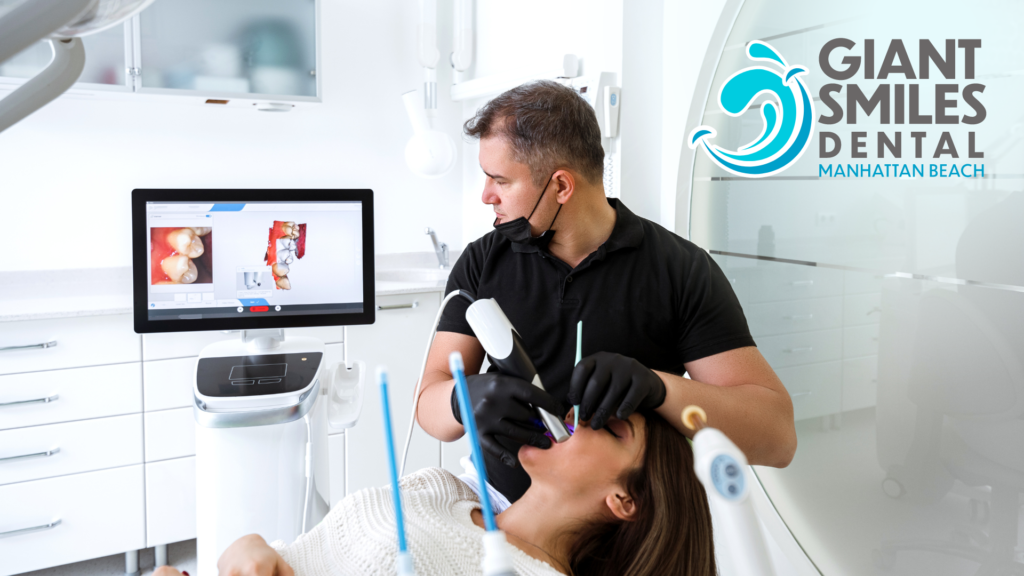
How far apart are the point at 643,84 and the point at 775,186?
63cm

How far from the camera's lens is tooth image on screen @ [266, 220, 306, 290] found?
70.2 inches

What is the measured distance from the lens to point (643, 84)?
89.7 inches

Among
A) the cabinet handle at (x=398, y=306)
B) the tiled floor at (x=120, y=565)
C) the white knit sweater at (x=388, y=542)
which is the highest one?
the cabinet handle at (x=398, y=306)

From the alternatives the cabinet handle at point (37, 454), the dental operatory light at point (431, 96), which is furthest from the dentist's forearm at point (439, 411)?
the dental operatory light at point (431, 96)

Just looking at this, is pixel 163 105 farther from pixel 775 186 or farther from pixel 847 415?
pixel 847 415

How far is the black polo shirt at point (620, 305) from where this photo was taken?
55.5 inches

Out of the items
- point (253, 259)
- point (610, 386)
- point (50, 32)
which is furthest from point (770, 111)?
point (50, 32)

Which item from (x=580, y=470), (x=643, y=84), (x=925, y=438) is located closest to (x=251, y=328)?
(x=580, y=470)

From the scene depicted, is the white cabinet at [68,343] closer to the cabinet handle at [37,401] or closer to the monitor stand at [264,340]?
the cabinet handle at [37,401]

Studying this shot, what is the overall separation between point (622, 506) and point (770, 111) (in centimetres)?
118

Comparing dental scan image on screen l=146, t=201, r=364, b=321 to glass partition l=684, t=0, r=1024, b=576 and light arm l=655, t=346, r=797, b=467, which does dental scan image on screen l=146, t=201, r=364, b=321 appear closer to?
light arm l=655, t=346, r=797, b=467

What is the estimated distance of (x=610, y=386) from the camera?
1.08 m

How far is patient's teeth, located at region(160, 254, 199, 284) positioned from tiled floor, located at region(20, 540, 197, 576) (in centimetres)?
127

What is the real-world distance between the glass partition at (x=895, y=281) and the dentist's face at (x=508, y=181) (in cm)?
78
